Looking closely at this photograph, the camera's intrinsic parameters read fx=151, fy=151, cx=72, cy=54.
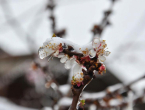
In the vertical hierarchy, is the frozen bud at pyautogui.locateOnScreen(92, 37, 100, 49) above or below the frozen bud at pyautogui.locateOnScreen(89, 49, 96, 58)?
above

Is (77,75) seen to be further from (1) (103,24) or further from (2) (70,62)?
(1) (103,24)

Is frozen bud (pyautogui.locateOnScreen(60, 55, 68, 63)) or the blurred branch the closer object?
frozen bud (pyautogui.locateOnScreen(60, 55, 68, 63))

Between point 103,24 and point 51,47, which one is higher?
point 103,24

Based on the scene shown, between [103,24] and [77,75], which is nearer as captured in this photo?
[77,75]

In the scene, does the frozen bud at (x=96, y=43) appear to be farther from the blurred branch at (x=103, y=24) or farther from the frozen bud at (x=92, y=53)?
the blurred branch at (x=103, y=24)

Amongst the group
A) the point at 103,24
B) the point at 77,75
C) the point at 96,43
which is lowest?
the point at 77,75

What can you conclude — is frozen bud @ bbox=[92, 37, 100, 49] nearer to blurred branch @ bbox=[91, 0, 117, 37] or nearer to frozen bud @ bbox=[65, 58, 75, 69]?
frozen bud @ bbox=[65, 58, 75, 69]

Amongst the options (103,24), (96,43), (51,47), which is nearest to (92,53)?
(96,43)

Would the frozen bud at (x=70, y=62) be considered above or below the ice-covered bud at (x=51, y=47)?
below

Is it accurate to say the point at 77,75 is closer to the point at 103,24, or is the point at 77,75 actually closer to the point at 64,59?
the point at 64,59

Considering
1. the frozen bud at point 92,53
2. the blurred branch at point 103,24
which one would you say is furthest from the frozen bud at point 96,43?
the blurred branch at point 103,24

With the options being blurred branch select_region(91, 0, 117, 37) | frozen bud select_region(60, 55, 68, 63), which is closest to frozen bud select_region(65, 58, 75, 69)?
frozen bud select_region(60, 55, 68, 63)

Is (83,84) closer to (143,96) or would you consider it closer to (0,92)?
(143,96)
